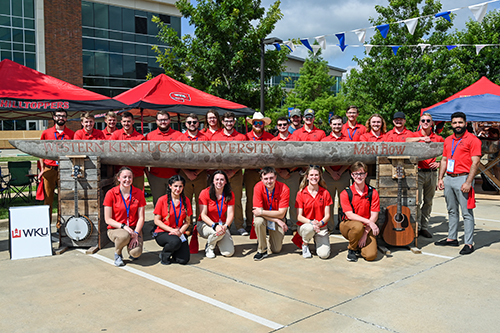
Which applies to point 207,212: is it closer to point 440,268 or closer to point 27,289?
point 27,289

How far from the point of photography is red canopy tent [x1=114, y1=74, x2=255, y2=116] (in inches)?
324

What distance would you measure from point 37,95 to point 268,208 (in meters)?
4.61

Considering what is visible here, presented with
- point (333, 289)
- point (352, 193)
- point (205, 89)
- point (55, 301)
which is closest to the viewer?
point (55, 301)

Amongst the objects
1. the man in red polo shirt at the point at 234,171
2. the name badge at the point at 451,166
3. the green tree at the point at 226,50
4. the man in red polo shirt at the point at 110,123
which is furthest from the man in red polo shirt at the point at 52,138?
the green tree at the point at 226,50

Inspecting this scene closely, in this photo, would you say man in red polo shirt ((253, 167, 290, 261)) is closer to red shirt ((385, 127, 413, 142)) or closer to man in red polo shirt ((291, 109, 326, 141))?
man in red polo shirt ((291, 109, 326, 141))

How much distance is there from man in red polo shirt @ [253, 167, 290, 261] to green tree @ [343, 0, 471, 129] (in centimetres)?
1171

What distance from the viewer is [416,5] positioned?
15758 millimetres

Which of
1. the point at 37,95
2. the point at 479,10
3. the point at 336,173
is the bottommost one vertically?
the point at 336,173

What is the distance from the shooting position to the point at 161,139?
6031 millimetres

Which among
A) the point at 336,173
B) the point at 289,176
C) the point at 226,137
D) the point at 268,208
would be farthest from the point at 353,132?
the point at 268,208

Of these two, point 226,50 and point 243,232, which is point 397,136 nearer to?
point 243,232

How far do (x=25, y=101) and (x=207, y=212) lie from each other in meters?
3.85

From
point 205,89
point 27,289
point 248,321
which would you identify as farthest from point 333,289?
point 205,89

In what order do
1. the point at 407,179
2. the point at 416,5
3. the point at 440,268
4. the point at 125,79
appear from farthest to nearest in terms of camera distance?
1. the point at 125,79
2. the point at 416,5
3. the point at 407,179
4. the point at 440,268
